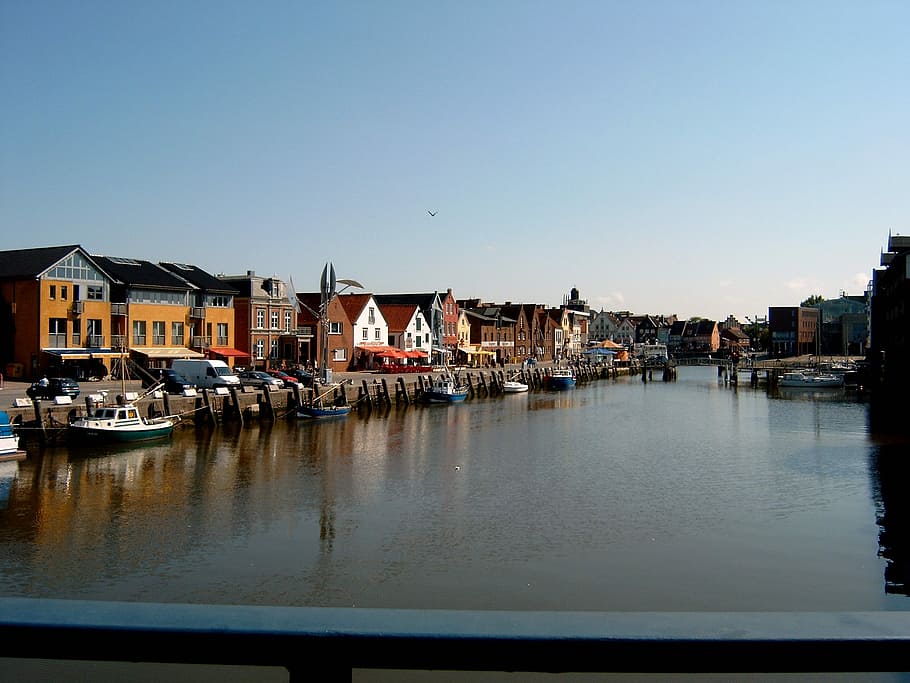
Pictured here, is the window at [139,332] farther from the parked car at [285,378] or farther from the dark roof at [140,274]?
the parked car at [285,378]

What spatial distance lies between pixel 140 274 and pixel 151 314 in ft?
10.2

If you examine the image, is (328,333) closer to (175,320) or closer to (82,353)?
(175,320)

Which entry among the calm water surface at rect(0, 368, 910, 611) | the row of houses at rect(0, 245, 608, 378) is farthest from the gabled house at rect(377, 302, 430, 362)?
the calm water surface at rect(0, 368, 910, 611)

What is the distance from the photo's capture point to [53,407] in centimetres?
3434

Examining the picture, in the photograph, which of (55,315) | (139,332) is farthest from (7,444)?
(139,332)

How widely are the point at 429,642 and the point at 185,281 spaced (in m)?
58.6

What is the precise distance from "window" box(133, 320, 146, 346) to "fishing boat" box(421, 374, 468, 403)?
2016 cm

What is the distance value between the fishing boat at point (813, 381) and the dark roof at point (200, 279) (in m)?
57.6

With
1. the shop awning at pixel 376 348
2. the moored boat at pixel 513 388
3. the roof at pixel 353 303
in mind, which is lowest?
the moored boat at pixel 513 388

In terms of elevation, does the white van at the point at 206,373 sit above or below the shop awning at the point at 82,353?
below

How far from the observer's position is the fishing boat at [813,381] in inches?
3189

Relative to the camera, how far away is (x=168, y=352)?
5359cm

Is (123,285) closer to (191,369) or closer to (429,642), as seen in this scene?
(191,369)

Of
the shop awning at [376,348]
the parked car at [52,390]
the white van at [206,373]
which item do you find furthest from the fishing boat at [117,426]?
the shop awning at [376,348]
